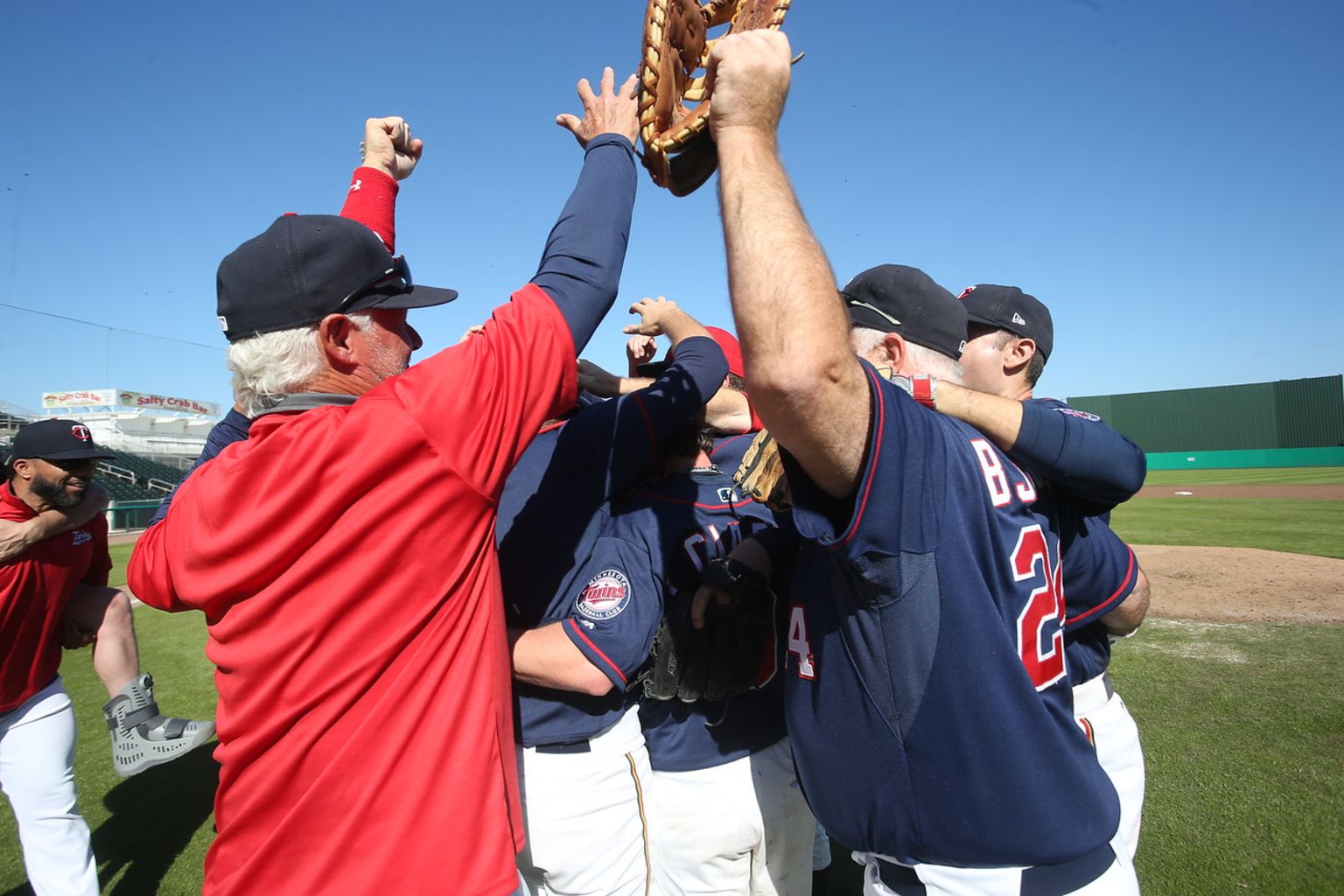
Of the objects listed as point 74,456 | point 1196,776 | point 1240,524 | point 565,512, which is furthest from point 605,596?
point 1240,524

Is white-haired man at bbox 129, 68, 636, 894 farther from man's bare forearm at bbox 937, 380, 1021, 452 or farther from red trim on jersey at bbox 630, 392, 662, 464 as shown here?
man's bare forearm at bbox 937, 380, 1021, 452

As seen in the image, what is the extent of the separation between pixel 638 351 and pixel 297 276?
1446 mm

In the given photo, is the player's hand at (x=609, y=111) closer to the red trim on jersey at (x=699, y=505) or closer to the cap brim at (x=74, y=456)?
the red trim on jersey at (x=699, y=505)

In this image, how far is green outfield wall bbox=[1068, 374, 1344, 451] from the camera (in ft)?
118

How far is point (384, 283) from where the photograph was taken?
4.51ft

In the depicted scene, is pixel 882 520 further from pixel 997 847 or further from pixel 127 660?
pixel 127 660

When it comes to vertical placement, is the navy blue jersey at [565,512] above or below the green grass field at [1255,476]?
above

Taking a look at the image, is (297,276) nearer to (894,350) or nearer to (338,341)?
(338,341)

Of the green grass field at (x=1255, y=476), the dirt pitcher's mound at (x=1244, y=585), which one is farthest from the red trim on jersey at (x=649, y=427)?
the green grass field at (x=1255, y=476)

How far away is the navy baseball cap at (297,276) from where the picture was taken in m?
1.28

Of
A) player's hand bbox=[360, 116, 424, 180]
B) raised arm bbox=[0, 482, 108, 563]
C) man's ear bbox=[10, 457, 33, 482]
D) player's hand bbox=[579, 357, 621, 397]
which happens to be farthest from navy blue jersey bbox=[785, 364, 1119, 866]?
man's ear bbox=[10, 457, 33, 482]

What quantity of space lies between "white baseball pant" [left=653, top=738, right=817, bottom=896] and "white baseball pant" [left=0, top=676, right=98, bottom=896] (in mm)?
2468

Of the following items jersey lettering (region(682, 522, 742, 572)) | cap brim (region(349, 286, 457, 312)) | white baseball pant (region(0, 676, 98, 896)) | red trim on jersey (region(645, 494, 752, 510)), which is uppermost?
cap brim (region(349, 286, 457, 312))

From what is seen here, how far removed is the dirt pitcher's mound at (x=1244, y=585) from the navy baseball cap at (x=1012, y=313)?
6.30 metres
